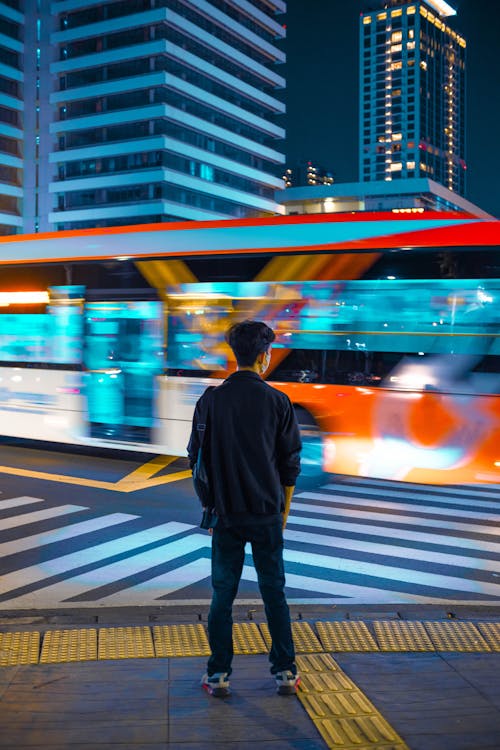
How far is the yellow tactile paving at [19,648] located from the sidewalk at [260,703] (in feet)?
0.09

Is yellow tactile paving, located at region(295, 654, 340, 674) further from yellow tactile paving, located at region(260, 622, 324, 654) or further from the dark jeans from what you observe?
the dark jeans

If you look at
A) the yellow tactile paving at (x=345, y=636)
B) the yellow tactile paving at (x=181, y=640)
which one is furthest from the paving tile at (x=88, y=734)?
the yellow tactile paving at (x=345, y=636)

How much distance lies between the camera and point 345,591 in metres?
7.02

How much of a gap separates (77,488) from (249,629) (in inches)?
238

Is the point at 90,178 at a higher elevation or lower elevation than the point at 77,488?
higher

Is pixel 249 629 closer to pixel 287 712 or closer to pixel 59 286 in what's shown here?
pixel 287 712

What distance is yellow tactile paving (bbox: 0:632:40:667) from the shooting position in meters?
5.06

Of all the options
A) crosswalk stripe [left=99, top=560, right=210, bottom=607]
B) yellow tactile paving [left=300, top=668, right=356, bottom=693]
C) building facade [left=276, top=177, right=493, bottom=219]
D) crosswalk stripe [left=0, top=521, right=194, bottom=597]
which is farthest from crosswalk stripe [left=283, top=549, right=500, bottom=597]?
building facade [left=276, top=177, right=493, bottom=219]

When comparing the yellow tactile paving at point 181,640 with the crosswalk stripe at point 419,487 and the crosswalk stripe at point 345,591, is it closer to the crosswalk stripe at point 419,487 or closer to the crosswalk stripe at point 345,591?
the crosswalk stripe at point 345,591

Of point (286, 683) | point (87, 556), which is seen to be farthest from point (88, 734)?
point (87, 556)

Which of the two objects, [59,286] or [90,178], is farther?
[90,178]

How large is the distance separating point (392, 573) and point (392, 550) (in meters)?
0.83

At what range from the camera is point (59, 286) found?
45.0 ft

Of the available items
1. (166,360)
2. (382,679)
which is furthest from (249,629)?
(166,360)
